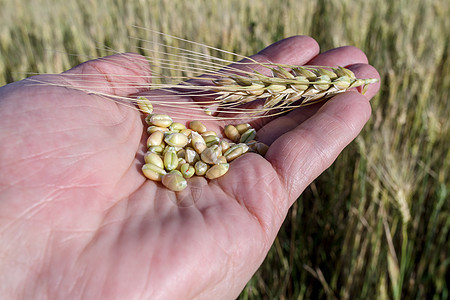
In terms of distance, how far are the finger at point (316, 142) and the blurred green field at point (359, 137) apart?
0.73 ft

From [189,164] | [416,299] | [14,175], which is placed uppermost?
[14,175]

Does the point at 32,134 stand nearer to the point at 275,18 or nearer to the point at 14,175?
the point at 14,175

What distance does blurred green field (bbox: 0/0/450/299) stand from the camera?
5.70 feet

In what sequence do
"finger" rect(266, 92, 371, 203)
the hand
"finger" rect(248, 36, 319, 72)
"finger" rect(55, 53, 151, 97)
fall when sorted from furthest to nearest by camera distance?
"finger" rect(248, 36, 319, 72)
"finger" rect(55, 53, 151, 97)
"finger" rect(266, 92, 371, 203)
the hand

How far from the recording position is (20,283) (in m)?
A: 1.01

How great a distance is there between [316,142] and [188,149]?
505 millimetres

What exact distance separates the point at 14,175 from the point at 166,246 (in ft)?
1.56

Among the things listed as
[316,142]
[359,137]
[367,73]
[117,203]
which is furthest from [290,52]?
[117,203]

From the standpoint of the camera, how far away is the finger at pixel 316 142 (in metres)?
1.41

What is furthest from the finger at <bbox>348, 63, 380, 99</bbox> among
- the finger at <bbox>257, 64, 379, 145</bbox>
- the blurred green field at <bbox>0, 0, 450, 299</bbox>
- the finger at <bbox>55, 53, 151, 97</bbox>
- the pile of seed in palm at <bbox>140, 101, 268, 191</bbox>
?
the finger at <bbox>55, 53, 151, 97</bbox>

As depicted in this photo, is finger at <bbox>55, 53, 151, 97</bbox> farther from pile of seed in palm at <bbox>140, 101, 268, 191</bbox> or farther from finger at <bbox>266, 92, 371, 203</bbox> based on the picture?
finger at <bbox>266, 92, 371, 203</bbox>

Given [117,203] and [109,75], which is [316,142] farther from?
[109,75]

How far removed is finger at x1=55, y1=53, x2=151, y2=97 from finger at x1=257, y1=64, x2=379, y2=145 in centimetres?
54

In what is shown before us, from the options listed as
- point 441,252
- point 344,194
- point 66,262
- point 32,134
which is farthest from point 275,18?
point 66,262
